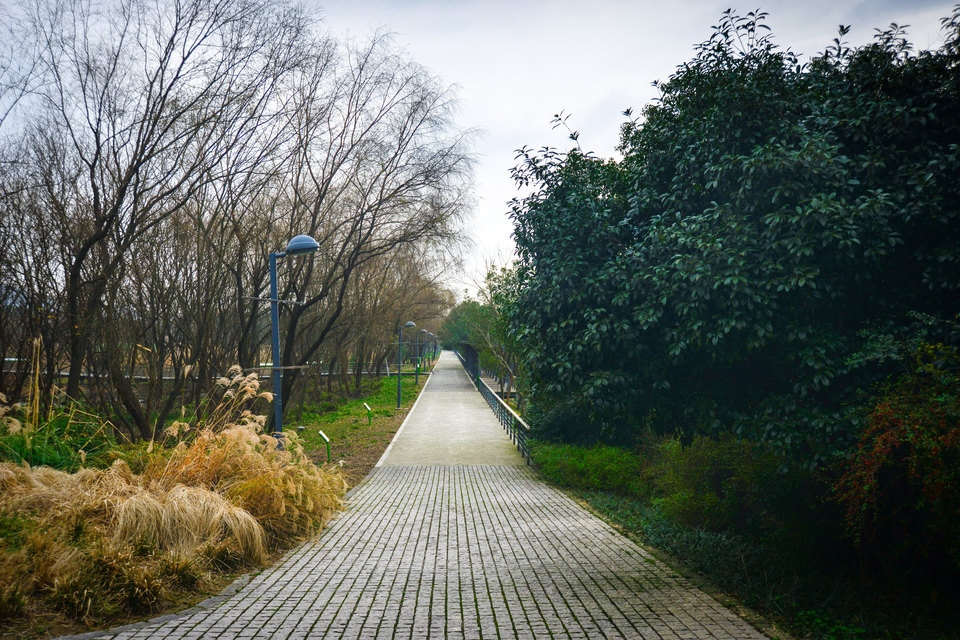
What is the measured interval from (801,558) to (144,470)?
318 inches

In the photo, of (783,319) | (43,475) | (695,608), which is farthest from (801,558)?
(43,475)

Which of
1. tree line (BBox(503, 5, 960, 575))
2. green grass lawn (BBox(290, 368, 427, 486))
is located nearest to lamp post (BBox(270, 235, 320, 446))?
green grass lawn (BBox(290, 368, 427, 486))

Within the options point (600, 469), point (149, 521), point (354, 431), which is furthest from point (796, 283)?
point (354, 431)

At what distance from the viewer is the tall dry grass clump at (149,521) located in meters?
5.27

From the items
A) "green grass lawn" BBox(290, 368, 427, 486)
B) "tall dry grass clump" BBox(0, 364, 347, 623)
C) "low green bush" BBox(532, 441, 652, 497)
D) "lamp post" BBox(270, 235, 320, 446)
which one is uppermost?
"lamp post" BBox(270, 235, 320, 446)

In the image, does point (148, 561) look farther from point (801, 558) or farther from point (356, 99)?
point (356, 99)

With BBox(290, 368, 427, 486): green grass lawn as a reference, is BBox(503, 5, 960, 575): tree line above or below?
above

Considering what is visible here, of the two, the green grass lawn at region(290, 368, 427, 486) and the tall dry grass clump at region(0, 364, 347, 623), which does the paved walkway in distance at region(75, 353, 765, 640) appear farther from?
the green grass lawn at region(290, 368, 427, 486)

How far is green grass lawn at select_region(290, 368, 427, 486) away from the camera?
17108 mm

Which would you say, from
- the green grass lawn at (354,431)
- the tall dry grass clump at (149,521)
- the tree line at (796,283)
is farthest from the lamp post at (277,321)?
the tree line at (796,283)

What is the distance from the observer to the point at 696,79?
22.9 ft

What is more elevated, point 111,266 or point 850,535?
point 111,266

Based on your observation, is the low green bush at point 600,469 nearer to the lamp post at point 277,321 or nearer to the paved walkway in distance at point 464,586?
the paved walkway in distance at point 464,586

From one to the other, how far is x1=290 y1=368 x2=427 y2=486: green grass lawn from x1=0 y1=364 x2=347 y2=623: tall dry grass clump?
7.44 feet
